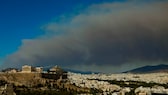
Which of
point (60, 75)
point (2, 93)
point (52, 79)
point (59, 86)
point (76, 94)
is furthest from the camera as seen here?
point (60, 75)

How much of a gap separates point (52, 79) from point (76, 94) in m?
17.7

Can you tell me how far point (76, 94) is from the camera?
312 feet

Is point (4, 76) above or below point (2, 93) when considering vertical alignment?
above

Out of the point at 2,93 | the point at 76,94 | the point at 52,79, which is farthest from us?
the point at 52,79

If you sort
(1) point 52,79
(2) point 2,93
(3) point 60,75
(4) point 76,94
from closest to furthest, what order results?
(2) point 2,93, (4) point 76,94, (1) point 52,79, (3) point 60,75

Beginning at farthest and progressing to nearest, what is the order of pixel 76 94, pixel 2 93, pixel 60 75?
pixel 60 75 < pixel 76 94 < pixel 2 93

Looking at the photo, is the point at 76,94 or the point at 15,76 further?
the point at 15,76

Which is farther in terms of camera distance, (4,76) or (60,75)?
(60,75)

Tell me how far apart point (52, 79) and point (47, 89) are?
599 inches

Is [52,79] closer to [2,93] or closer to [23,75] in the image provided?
[23,75]

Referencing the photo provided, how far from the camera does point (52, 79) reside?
4385 inches

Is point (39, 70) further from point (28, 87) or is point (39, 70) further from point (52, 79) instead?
point (28, 87)

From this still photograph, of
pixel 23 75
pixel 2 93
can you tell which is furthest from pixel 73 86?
pixel 2 93

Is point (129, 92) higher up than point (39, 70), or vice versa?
point (39, 70)
